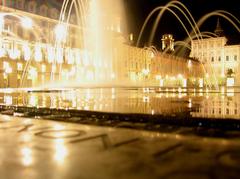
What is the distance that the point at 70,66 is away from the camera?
2366 inches

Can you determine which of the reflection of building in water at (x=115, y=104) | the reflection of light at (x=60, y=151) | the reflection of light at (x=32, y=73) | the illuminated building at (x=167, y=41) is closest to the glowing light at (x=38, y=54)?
the reflection of light at (x=32, y=73)

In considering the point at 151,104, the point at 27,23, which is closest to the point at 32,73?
the point at 27,23

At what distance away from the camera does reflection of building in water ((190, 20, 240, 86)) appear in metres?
106

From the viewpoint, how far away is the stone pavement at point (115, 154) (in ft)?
11.4

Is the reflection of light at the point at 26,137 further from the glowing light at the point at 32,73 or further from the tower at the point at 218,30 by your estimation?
the tower at the point at 218,30

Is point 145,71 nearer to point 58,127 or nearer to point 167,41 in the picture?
point 167,41

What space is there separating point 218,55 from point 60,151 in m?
113

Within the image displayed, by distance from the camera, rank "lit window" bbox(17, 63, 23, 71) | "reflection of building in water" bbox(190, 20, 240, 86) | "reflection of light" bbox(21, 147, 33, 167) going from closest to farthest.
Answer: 1. "reflection of light" bbox(21, 147, 33, 167)
2. "lit window" bbox(17, 63, 23, 71)
3. "reflection of building in water" bbox(190, 20, 240, 86)

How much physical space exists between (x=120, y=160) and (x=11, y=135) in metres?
2.85

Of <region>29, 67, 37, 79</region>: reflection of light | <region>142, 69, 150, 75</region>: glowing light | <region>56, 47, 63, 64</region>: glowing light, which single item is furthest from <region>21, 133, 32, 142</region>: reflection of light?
<region>142, 69, 150, 75</region>: glowing light

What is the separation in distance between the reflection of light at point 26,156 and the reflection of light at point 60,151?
0.35 m

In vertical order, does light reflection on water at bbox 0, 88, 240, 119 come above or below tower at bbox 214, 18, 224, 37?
below

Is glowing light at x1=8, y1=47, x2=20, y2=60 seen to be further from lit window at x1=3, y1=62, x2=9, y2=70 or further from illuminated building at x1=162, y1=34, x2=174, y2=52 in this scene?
illuminated building at x1=162, y1=34, x2=174, y2=52

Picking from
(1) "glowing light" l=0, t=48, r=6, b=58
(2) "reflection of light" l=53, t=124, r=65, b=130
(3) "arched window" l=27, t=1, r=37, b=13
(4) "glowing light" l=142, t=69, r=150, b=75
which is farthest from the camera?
(4) "glowing light" l=142, t=69, r=150, b=75
